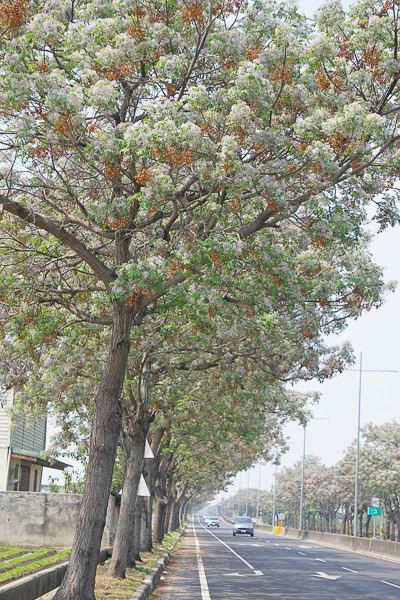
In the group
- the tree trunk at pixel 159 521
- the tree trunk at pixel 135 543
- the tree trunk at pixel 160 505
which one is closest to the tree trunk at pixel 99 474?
the tree trunk at pixel 135 543

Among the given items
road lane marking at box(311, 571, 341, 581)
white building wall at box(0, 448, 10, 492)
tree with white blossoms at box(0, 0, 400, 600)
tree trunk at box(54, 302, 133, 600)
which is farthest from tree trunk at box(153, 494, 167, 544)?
tree with white blossoms at box(0, 0, 400, 600)

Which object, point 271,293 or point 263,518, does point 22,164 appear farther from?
point 263,518

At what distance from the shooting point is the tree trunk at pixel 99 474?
388 inches

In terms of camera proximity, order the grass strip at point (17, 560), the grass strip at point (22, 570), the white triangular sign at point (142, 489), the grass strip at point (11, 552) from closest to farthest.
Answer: the grass strip at point (22, 570)
the grass strip at point (17, 560)
the grass strip at point (11, 552)
the white triangular sign at point (142, 489)

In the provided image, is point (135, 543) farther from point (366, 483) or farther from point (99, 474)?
point (366, 483)

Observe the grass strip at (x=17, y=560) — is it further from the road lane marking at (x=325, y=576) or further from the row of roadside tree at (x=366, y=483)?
the row of roadside tree at (x=366, y=483)

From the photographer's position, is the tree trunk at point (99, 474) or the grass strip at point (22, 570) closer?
the tree trunk at point (99, 474)

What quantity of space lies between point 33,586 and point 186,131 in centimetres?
653

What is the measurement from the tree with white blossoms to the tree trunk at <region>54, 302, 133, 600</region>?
0.8 inches

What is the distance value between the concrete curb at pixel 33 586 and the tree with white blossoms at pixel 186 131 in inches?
21.3

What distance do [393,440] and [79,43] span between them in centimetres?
6596

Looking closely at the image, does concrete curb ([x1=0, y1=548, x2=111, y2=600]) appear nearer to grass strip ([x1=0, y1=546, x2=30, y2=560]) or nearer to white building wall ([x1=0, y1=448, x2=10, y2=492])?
grass strip ([x1=0, y1=546, x2=30, y2=560])

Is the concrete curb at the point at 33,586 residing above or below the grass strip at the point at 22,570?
above

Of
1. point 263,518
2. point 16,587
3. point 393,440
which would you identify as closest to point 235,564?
point 16,587
